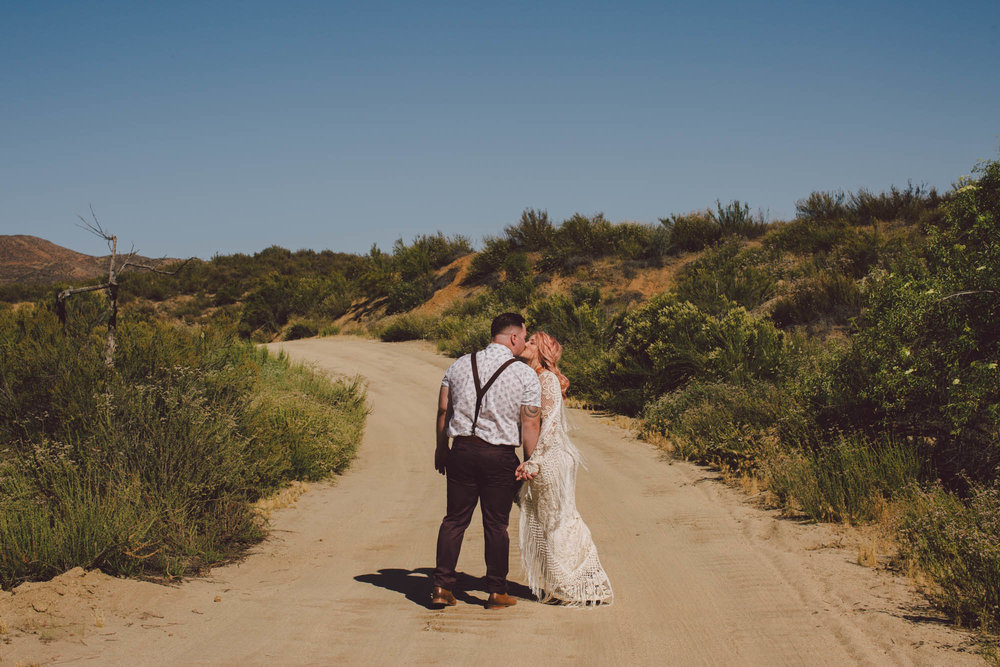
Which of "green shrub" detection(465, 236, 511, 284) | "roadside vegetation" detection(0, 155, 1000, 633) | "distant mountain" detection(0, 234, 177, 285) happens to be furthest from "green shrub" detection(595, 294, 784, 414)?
"distant mountain" detection(0, 234, 177, 285)

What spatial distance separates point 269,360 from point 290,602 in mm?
10808

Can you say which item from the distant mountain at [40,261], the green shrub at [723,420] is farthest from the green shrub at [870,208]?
the distant mountain at [40,261]

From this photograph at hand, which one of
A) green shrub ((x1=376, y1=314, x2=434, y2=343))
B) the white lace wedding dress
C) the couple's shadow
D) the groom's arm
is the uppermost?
green shrub ((x1=376, y1=314, x2=434, y2=343))

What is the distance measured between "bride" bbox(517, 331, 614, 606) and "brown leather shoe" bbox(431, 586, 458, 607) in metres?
0.62

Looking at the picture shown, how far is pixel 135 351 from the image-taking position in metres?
7.84

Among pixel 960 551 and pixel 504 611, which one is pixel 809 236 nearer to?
pixel 960 551

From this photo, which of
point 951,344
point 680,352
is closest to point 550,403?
point 951,344

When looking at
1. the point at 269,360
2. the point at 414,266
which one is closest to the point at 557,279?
the point at 414,266

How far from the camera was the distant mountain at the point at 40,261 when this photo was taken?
6153cm

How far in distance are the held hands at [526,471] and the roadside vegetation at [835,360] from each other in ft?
9.50

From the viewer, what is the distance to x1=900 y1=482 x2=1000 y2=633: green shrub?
5051mm

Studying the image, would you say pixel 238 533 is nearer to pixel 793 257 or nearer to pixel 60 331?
pixel 60 331

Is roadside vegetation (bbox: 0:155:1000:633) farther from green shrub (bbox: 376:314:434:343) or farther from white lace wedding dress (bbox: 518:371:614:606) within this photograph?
white lace wedding dress (bbox: 518:371:614:606)

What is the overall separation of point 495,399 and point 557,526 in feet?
3.57
